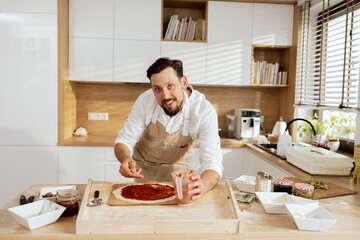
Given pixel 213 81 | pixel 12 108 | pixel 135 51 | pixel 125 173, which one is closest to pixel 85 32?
pixel 135 51

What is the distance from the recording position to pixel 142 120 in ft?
7.00

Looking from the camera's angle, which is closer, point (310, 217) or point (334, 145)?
point (310, 217)

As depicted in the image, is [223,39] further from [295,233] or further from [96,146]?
[295,233]

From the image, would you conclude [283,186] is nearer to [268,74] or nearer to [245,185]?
[245,185]

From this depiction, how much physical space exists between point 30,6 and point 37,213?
8.11ft

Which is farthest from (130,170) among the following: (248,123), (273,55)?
(273,55)

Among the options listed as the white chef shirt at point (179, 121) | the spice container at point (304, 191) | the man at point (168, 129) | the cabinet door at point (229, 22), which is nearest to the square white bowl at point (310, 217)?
the spice container at point (304, 191)

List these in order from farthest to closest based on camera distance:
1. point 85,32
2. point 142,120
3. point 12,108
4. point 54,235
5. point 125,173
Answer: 1. point 85,32
2. point 12,108
3. point 142,120
4. point 125,173
5. point 54,235

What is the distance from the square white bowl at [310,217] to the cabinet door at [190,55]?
2.29 meters

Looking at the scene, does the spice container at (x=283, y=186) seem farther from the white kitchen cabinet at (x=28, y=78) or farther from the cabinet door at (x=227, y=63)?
the white kitchen cabinet at (x=28, y=78)

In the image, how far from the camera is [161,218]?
1151 millimetres

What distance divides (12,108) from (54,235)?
2.38m

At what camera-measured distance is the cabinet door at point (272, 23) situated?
3.45 m

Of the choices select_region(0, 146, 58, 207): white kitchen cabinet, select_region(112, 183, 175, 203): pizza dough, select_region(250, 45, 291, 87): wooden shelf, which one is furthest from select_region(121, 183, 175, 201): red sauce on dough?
select_region(250, 45, 291, 87): wooden shelf
